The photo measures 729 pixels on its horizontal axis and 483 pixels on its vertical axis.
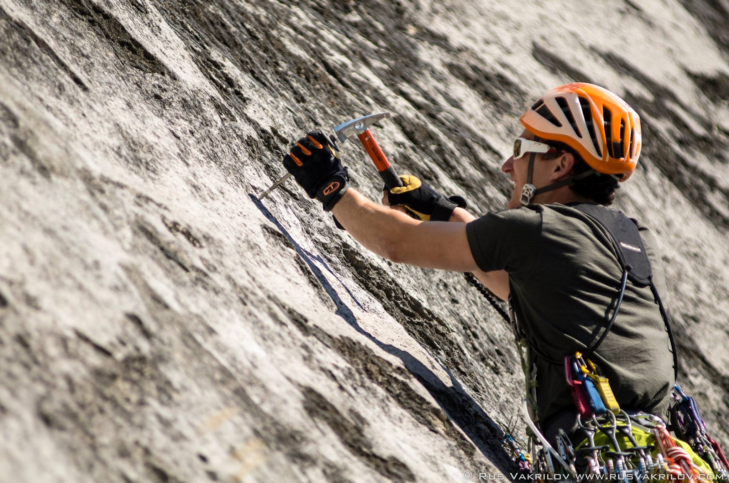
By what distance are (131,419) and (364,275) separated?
2.34m

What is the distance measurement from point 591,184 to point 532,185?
1.06 ft

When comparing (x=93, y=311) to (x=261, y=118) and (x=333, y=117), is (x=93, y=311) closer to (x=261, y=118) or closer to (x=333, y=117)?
(x=261, y=118)

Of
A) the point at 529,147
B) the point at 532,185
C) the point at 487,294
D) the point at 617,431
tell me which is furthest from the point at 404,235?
the point at 487,294

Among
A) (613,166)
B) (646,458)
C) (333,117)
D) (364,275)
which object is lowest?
(364,275)

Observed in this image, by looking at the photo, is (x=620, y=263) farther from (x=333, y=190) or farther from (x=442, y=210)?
(x=333, y=190)

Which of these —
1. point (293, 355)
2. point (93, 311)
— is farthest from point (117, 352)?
point (293, 355)

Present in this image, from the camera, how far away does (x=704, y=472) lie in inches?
107

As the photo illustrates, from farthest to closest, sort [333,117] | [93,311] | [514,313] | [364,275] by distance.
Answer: [333,117] → [364,275] → [514,313] → [93,311]

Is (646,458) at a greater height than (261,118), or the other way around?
(646,458)

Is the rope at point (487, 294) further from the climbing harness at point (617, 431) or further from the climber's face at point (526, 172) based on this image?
the climbing harness at point (617, 431)

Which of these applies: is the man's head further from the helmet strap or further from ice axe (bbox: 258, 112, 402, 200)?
ice axe (bbox: 258, 112, 402, 200)

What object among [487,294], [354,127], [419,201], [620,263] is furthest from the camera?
[487,294]

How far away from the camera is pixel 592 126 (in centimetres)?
352


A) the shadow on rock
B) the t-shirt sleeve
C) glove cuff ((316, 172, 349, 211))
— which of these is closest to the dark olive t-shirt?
the t-shirt sleeve
